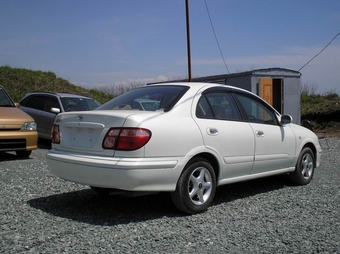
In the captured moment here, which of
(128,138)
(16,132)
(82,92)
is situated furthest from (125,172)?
(82,92)

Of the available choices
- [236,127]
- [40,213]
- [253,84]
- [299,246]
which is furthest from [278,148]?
[253,84]

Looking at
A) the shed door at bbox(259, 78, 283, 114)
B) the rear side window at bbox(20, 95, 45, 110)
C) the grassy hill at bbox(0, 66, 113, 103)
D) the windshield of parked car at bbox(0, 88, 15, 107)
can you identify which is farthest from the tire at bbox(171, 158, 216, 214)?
the grassy hill at bbox(0, 66, 113, 103)

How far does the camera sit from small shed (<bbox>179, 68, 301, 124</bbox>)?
15.3 meters

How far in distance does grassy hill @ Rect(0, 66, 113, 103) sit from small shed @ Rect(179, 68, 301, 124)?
11730 millimetres

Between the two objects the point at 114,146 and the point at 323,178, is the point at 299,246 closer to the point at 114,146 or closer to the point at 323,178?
the point at 114,146

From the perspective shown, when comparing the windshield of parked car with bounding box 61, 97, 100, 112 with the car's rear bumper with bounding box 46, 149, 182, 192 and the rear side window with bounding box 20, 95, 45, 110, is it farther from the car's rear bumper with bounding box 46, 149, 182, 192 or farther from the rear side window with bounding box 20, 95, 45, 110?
the car's rear bumper with bounding box 46, 149, 182, 192

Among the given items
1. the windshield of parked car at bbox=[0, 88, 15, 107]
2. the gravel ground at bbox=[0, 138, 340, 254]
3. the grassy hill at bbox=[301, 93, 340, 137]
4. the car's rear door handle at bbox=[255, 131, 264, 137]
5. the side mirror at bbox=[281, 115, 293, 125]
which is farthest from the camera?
the grassy hill at bbox=[301, 93, 340, 137]

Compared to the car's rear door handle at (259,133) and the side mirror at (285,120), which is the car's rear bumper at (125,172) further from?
the side mirror at (285,120)

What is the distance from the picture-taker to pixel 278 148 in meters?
6.07

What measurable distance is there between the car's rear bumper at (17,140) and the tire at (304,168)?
5594 mm

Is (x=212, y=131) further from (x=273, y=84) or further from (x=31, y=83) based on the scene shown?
(x=31, y=83)

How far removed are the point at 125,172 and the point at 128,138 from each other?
356mm

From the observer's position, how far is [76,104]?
11867mm

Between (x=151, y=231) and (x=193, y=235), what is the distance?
16.7 inches
